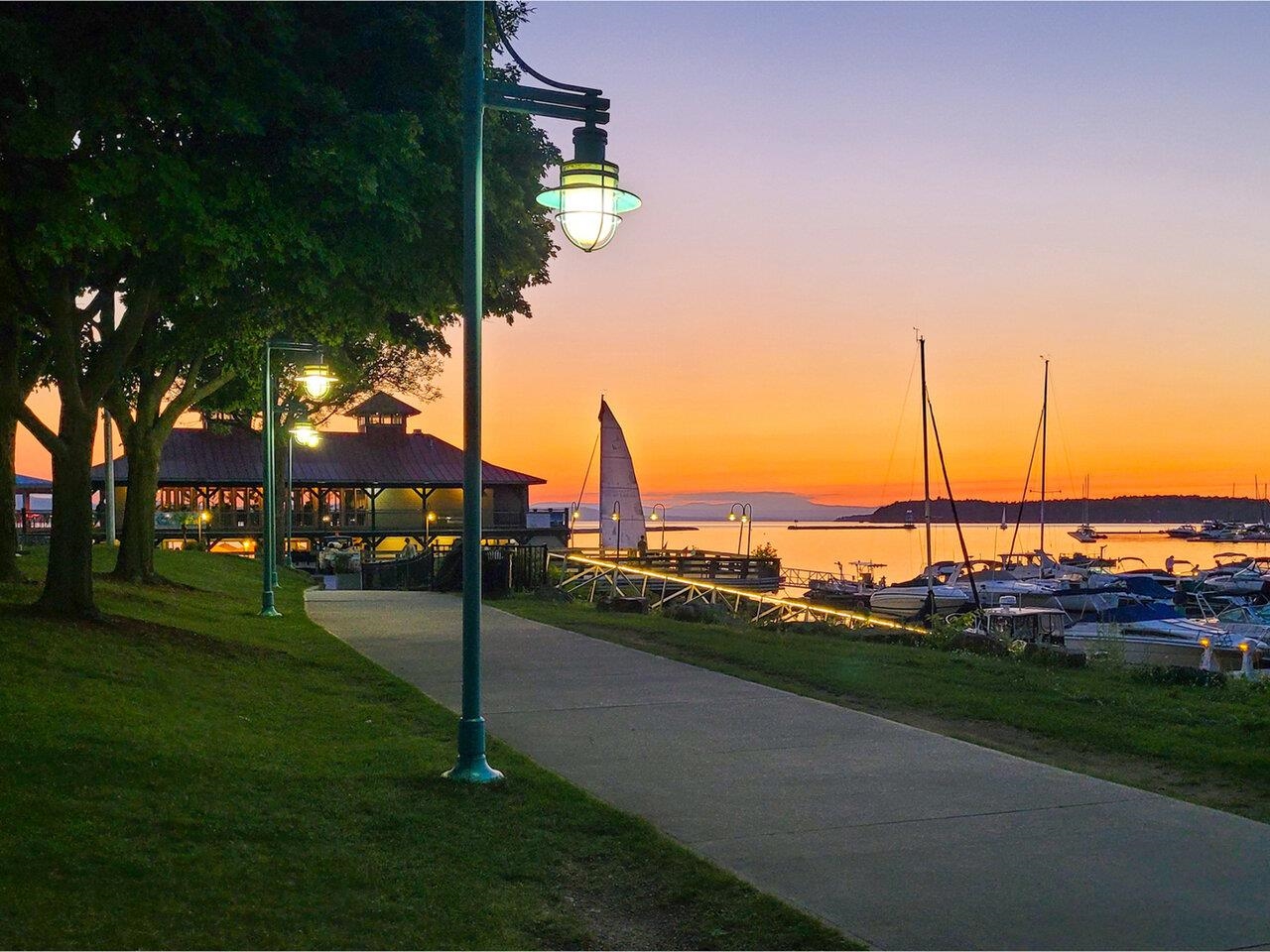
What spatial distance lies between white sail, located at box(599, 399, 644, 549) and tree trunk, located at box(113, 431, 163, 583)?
3305 centimetres

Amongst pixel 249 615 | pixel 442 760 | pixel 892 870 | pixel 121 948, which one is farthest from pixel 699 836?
pixel 249 615

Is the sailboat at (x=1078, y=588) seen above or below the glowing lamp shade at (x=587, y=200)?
below

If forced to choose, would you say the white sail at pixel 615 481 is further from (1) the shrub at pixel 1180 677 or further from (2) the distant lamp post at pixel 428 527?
(1) the shrub at pixel 1180 677

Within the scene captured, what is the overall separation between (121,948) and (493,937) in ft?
4.94

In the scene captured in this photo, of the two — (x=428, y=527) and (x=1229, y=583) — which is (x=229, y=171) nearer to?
(x=1229, y=583)

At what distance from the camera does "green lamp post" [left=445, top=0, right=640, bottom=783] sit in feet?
25.5

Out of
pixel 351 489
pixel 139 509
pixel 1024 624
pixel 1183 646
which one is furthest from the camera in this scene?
pixel 351 489

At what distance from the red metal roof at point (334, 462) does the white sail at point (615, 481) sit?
881 centimetres

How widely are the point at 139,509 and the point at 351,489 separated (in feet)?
139

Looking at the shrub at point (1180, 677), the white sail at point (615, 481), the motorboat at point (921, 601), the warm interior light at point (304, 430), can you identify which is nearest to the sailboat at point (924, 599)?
the motorboat at point (921, 601)

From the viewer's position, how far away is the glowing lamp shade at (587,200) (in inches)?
320

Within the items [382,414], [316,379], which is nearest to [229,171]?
[316,379]

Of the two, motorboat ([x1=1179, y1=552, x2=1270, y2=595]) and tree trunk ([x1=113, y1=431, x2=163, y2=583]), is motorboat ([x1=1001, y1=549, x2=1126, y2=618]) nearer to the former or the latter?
motorboat ([x1=1179, y1=552, x2=1270, y2=595])

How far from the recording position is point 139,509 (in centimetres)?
2252
